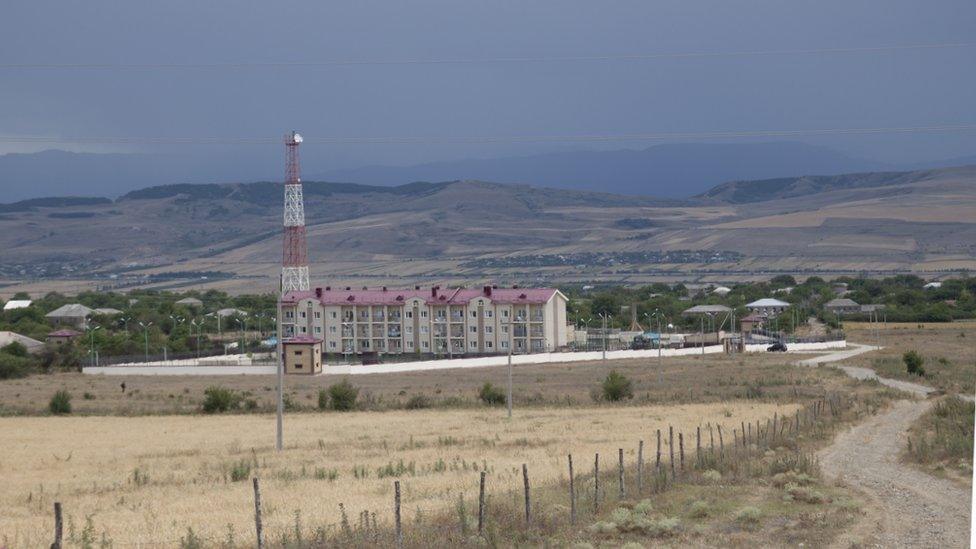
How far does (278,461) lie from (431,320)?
63.7 meters

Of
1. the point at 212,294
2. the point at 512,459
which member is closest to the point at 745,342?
the point at 512,459

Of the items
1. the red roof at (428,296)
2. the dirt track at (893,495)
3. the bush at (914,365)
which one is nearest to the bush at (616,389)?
the bush at (914,365)

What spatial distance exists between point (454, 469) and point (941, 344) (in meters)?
61.5

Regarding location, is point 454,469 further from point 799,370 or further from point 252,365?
point 252,365

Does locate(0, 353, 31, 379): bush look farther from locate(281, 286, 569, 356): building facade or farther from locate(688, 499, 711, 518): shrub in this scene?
locate(688, 499, 711, 518): shrub

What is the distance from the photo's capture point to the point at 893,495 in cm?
2259

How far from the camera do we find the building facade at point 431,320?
93438mm

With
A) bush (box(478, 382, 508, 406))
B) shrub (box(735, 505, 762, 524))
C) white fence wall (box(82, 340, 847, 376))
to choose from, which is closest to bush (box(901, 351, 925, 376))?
bush (box(478, 382, 508, 406))

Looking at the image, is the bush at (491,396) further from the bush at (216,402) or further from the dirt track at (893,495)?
the dirt track at (893,495)

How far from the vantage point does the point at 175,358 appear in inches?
3361

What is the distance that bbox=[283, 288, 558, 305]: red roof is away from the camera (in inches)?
3676

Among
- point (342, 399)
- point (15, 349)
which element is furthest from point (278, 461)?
point (15, 349)

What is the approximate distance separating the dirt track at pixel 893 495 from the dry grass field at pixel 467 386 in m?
17.7

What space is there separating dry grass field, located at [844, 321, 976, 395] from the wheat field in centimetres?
1153
